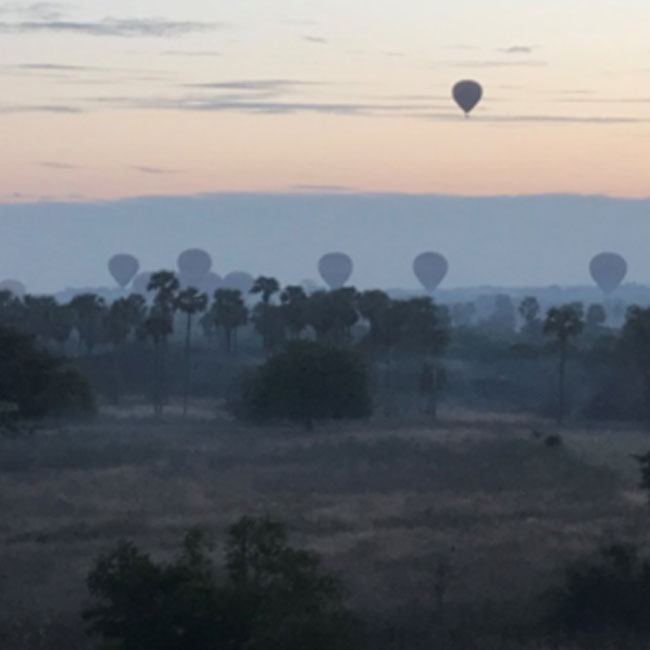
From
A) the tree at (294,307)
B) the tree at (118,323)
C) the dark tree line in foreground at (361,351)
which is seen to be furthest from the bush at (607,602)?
the tree at (118,323)

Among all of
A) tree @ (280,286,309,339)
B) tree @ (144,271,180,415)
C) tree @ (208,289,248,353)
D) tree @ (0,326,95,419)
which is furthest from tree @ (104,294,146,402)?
tree @ (0,326,95,419)

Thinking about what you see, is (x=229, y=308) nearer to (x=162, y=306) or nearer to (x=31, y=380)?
(x=162, y=306)

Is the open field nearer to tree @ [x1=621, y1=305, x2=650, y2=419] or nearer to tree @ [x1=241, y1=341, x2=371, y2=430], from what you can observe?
tree @ [x1=241, y1=341, x2=371, y2=430]

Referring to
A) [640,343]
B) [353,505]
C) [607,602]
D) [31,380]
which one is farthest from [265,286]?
[607,602]

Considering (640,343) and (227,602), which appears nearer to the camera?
(227,602)

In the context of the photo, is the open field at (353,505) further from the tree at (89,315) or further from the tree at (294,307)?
the tree at (89,315)

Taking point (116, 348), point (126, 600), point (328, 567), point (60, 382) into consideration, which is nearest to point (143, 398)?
point (116, 348)

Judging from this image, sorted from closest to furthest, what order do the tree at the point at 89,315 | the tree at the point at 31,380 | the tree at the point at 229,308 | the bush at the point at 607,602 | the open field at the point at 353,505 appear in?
the bush at the point at 607,602 < the open field at the point at 353,505 < the tree at the point at 31,380 < the tree at the point at 229,308 < the tree at the point at 89,315

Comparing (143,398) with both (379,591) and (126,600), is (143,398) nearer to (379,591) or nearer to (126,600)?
(379,591)
